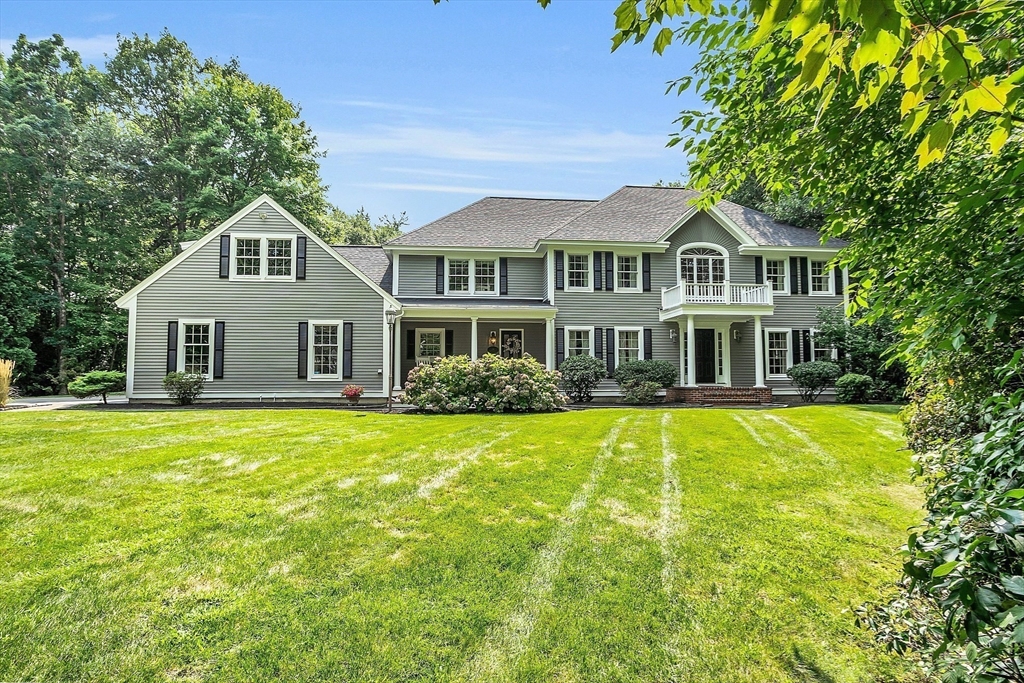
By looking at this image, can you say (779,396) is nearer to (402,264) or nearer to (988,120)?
(402,264)

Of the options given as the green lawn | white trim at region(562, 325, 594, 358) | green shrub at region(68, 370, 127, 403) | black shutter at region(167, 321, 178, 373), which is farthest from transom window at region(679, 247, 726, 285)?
green shrub at region(68, 370, 127, 403)

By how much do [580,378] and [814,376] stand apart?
775cm

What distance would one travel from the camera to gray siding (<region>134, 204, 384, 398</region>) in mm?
16125

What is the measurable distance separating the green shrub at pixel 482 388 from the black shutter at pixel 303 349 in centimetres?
529

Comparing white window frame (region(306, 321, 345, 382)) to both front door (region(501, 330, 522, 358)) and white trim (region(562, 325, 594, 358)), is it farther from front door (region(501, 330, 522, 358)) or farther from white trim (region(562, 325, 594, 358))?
white trim (region(562, 325, 594, 358))

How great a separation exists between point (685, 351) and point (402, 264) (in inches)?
427

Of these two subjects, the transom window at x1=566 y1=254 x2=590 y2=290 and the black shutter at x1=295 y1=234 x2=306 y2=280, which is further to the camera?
the transom window at x1=566 y1=254 x2=590 y2=290

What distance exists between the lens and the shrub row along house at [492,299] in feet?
53.7

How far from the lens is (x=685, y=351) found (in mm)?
19141

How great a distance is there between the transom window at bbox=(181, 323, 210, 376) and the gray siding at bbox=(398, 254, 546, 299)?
6389 millimetres

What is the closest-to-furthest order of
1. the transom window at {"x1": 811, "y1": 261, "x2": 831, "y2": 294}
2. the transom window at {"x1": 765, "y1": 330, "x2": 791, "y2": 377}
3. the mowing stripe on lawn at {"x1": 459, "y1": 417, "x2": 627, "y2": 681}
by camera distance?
the mowing stripe on lawn at {"x1": 459, "y1": 417, "x2": 627, "y2": 681} → the transom window at {"x1": 765, "y1": 330, "x2": 791, "y2": 377} → the transom window at {"x1": 811, "y1": 261, "x2": 831, "y2": 294}

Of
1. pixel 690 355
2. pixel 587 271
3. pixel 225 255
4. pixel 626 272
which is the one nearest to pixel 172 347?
pixel 225 255

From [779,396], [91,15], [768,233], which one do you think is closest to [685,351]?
[779,396]

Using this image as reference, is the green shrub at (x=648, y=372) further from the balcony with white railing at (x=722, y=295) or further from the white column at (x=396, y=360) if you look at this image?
the white column at (x=396, y=360)
